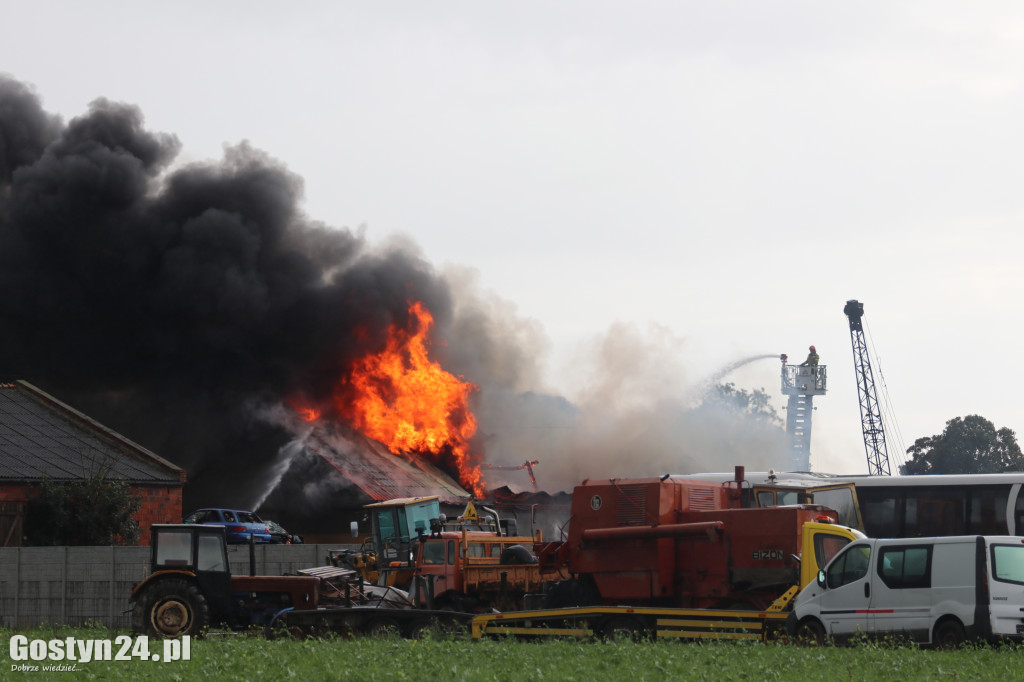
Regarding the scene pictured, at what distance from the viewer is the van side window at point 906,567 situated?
17.5 meters

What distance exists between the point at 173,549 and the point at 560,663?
10.8 metres

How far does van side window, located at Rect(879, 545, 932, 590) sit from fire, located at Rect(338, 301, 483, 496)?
41934 mm

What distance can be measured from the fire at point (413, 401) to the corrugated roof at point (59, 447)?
672 inches

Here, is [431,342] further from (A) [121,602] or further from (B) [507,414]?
(A) [121,602]

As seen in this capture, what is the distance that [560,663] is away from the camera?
15.2 meters

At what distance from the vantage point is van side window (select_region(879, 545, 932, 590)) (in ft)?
57.3

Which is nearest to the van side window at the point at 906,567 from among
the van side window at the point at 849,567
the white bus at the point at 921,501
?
the van side window at the point at 849,567

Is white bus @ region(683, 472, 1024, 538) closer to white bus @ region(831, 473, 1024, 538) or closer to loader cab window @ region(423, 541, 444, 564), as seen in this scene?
white bus @ region(831, 473, 1024, 538)

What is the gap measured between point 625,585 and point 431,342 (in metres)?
41.5

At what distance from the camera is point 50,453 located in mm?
41438

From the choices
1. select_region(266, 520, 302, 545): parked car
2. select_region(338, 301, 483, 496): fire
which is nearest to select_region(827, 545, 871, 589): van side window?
select_region(266, 520, 302, 545): parked car

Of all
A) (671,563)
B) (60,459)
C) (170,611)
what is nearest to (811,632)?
(671,563)

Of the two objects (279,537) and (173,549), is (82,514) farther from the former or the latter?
(173,549)

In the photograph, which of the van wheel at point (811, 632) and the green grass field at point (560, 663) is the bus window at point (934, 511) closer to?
the van wheel at point (811, 632)
